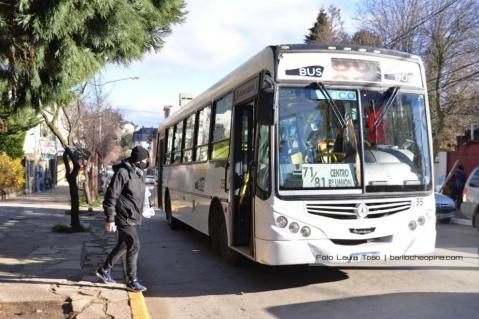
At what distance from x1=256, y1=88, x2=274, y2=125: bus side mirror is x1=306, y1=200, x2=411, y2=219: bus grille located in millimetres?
Answer: 1170

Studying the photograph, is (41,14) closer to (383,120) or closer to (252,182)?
(252,182)

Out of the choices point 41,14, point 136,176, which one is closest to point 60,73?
point 41,14

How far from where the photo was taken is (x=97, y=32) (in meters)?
6.38

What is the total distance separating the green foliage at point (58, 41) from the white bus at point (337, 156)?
1.91 meters

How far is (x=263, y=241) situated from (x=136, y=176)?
1.90 meters

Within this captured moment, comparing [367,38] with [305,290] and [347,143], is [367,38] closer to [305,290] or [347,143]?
[347,143]

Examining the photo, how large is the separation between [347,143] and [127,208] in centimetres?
298

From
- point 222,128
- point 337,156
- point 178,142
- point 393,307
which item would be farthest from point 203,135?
point 393,307

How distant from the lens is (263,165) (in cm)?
731

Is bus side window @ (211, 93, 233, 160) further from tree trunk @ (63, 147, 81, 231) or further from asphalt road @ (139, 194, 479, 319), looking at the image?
tree trunk @ (63, 147, 81, 231)

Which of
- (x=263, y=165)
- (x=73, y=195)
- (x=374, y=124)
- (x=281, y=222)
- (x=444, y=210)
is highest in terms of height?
(x=374, y=124)

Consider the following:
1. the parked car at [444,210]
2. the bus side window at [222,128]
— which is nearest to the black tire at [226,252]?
the bus side window at [222,128]

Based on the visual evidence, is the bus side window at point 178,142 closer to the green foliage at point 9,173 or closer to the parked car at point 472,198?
the parked car at point 472,198

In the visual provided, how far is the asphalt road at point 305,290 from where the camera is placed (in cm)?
658
